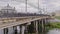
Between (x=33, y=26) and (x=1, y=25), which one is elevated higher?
(x=1, y=25)

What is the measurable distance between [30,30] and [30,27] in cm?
270

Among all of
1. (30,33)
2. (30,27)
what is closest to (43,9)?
(30,27)

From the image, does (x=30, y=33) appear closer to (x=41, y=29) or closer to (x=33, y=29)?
(x=33, y=29)

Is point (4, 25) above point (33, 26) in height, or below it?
above

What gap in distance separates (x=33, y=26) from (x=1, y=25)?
3495 cm

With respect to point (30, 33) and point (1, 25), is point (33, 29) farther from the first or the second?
point (1, 25)

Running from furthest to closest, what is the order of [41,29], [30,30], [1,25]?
[41,29] → [30,30] → [1,25]

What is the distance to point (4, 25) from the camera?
15711 millimetres

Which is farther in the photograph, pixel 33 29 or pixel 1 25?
pixel 33 29

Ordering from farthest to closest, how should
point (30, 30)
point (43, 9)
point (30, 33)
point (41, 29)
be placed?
point (43, 9) < point (41, 29) < point (30, 30) < point (30, 33)

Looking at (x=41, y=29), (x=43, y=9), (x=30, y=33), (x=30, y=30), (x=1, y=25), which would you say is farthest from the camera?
(x=43, y=9)

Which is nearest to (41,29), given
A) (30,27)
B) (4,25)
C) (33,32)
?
(30,27)

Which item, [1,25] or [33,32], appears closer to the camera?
[1,25]

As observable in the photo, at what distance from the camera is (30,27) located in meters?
50.2
